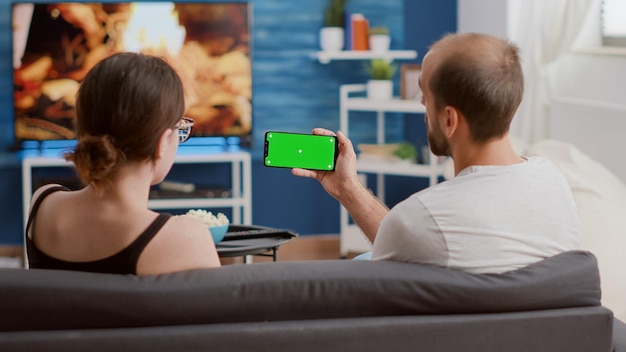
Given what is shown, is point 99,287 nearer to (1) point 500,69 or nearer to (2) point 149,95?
(2) point 149,95

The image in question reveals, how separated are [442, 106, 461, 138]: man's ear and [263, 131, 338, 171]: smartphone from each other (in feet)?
1.64

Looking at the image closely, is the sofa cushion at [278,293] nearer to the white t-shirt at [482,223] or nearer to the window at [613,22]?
the white t-shirt at [482,223]

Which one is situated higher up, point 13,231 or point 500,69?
point 500,69

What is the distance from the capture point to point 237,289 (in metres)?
1.67

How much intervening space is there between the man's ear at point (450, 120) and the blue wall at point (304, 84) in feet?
13.0

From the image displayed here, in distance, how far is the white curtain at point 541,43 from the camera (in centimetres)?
494

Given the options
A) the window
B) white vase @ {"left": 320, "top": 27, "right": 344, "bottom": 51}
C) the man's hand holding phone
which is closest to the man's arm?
the man's hand holding phone

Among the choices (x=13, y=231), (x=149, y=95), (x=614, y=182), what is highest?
(x=149, y=95)

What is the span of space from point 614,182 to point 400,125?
7.62 ft

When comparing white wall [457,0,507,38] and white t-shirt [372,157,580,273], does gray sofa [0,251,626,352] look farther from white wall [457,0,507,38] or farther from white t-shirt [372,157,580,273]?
white wall [457,0,507,38]

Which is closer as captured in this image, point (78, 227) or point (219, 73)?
point (78, 227)

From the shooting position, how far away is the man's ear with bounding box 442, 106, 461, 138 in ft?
6.40

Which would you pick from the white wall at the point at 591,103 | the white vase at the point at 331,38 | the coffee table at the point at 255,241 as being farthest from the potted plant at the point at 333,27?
the coffee table at the point at 255,241

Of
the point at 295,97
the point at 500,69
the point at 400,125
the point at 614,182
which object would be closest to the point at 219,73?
the point at 295,97
